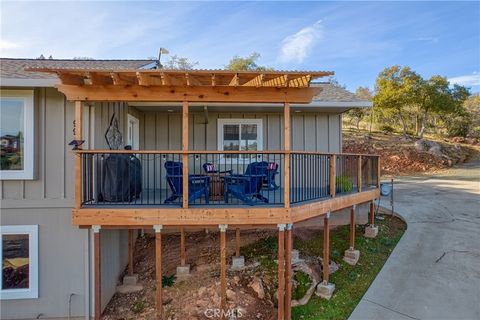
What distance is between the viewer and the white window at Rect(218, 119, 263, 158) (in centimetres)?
923

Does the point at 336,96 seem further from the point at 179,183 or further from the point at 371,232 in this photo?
the point at 179,183

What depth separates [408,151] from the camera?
64.7 ft

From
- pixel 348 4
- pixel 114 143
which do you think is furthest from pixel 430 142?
pixel 114 143

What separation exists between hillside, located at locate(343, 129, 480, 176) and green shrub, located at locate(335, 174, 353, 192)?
463 inches

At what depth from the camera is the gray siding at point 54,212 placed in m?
5.68

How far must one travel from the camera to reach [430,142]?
20.9 metres

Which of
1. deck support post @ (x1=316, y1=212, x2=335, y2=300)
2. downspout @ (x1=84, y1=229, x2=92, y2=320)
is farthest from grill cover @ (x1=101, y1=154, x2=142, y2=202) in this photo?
deck support post @ (x1=316, y1=212, x2=335, y2=300)

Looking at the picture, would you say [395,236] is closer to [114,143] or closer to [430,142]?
[114,143]

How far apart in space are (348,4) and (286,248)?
37.3ft

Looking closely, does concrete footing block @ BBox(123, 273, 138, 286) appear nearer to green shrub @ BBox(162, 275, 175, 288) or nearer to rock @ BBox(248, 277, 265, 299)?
green shrub @ BBox(162, 275, 175, 288)

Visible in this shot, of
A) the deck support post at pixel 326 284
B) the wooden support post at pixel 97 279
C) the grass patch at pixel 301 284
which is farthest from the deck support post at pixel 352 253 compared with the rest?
the wooden support post at pixel 97 279

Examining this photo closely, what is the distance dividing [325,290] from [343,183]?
2572 millimetres

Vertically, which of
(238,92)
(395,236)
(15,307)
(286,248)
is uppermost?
(238,92)

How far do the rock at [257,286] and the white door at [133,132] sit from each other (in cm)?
453
